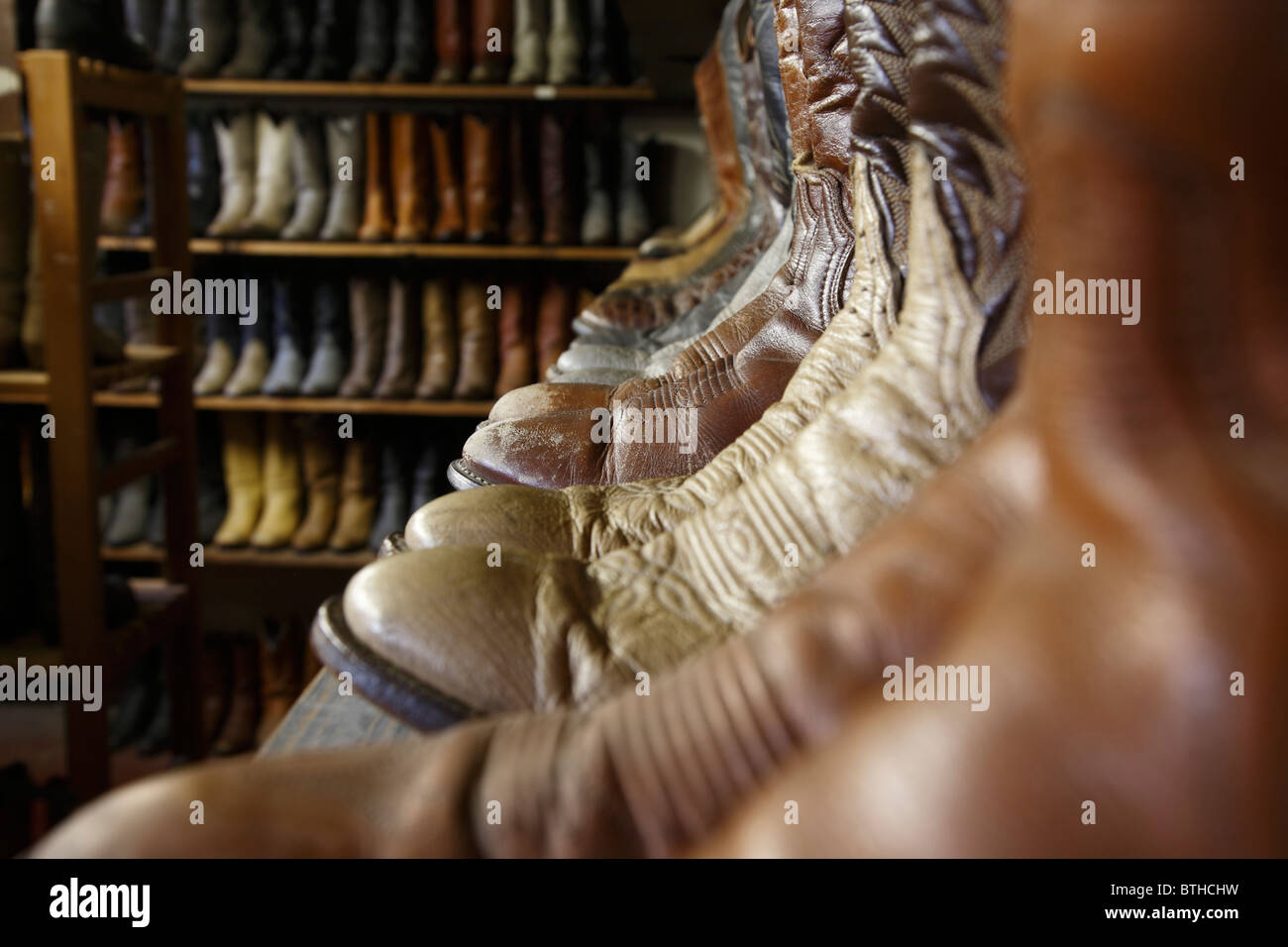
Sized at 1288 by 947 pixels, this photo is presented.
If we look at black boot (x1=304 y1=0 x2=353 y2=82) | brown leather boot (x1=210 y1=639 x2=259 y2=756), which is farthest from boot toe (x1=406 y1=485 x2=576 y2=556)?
black boot (x1=304 y1=0 x2=353 y2=82)

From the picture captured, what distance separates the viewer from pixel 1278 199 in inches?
18.4

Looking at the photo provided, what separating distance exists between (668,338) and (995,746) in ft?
5.50

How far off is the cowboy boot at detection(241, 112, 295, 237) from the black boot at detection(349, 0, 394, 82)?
0.92ft

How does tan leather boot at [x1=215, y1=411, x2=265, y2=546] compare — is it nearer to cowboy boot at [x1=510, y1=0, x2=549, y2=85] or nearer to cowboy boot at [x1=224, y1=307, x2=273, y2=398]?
cowboy boot at [x1=224, y1=307, x2=273, y2=398]

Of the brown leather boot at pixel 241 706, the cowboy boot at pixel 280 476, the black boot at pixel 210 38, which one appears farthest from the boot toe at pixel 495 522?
the black boot at pixel 210 38

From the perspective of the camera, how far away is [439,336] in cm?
390

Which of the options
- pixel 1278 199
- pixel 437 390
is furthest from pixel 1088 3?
pixel 437 390

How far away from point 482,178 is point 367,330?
Result: 595 millimetres

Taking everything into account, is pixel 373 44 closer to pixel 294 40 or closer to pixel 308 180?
pixel 294 40

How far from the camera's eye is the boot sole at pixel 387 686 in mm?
682

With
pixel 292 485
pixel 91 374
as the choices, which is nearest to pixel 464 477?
pixel 91 374

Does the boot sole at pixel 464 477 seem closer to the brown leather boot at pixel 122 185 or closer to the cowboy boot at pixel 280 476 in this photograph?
the cowboy boot at pixel 280 476

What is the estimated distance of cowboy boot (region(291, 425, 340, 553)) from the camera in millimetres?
3918
